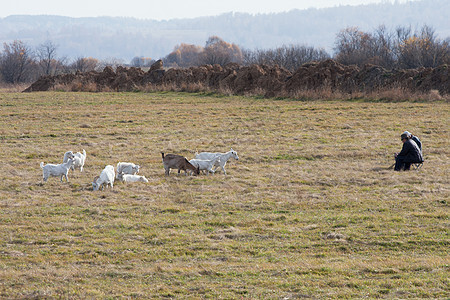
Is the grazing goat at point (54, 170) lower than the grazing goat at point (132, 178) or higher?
higher

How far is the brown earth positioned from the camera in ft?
136

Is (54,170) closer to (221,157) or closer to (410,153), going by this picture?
(221,157)

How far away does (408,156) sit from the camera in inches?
681

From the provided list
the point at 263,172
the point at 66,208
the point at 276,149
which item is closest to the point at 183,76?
the point at 276,149

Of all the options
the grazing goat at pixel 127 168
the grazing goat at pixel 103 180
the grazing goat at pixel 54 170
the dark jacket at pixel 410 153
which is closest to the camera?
the grazing goat at pixel 103 180

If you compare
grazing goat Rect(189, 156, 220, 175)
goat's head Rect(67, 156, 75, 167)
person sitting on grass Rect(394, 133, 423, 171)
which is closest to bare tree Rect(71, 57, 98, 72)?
goat's head Rect(67, 156, 75, 167)

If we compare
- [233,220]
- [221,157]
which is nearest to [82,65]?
[221,157]

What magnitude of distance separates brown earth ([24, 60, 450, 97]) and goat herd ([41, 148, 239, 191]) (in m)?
26.0

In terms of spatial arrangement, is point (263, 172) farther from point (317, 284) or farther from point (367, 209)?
point (317, 284)

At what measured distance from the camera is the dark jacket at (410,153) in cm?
1722

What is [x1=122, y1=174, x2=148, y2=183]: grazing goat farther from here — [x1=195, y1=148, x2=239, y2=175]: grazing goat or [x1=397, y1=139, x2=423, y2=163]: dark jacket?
[x1=397, y1=139, x2=423, y2=163]: dark jacket

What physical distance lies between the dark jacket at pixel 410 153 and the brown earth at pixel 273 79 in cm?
2392

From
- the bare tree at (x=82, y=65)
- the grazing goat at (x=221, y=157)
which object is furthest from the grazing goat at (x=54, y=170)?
the bare tree at (x=82, y=65)

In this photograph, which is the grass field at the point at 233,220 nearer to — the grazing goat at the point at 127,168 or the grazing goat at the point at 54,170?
the grazing goat at the point at 54,170
